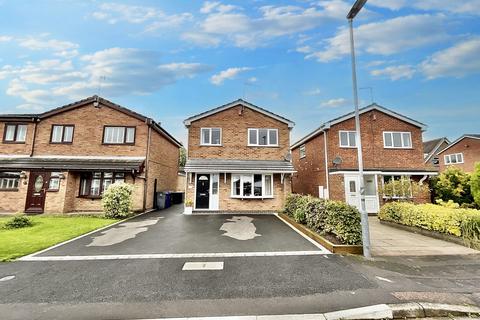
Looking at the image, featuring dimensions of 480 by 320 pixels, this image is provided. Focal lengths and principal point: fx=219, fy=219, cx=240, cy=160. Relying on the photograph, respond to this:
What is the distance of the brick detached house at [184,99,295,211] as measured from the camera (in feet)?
50.9

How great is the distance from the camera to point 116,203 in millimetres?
13469

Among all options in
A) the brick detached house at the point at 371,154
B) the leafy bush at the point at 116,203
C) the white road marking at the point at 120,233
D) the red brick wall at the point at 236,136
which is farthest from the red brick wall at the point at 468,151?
the leafy bush at the point at 116,203

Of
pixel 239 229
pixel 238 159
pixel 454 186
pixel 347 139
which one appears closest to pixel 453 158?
pixel 454 186

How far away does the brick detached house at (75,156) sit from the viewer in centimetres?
1491

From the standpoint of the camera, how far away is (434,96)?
17922mm

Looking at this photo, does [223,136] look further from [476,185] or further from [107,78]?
[476,185]

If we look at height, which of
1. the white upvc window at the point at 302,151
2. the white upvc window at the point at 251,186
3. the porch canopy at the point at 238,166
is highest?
the white upvc window at the point at 302,151

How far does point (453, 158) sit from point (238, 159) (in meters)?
31.6

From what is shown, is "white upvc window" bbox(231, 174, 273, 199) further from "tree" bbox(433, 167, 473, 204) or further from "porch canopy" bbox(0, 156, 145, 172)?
"tree" bbox(433, 167, 473, 204)

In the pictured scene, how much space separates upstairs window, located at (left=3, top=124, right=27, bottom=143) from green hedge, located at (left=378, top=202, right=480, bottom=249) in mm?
25690

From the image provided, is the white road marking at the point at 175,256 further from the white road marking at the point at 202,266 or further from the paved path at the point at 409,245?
the paved path at the point at 409,245

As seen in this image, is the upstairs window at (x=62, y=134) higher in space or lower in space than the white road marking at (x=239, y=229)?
higher

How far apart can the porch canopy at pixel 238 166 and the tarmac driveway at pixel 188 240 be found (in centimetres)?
419

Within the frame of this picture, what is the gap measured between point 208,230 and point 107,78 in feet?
51.5
